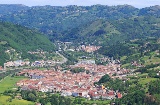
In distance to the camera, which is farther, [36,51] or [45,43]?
[45,43]

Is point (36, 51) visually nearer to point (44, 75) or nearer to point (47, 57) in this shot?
point (47, 57)

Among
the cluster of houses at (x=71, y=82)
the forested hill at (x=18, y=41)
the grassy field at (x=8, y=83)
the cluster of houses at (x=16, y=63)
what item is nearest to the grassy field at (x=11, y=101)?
the cluster of houses at (x=71, y=82)

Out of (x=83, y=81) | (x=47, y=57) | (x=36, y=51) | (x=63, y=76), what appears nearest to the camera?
(x=83, y=81)

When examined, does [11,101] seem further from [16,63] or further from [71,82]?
[16,63]

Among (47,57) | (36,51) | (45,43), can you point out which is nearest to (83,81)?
(47,57)

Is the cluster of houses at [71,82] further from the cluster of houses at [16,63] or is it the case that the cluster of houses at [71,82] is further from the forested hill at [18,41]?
the forested hill at [18,41]

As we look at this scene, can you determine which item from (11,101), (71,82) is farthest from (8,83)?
(11,101)

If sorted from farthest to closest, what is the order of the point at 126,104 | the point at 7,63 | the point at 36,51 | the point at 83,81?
the point at 36,51, the point at 7,63, the point at 83,81, the point at 126,104
